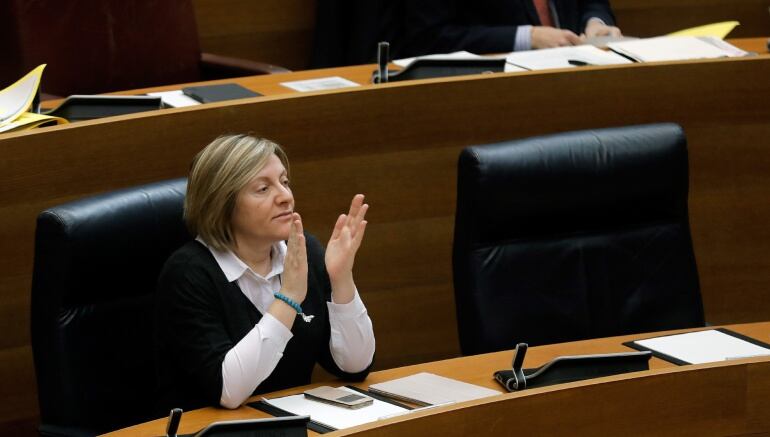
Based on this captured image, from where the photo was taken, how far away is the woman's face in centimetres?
235

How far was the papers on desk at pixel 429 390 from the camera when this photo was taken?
2146mm

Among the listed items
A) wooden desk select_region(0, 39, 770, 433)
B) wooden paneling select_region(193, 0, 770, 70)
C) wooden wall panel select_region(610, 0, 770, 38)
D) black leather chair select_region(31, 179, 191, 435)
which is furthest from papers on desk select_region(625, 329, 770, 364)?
wooden wall panel select_region(610, 0, 770, 38)

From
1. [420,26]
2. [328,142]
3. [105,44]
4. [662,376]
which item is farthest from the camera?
[420,26]

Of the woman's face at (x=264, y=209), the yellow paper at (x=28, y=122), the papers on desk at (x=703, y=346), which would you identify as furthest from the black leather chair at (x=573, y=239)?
the yellow paper at (x=28, y=122)

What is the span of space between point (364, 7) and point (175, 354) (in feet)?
7.41

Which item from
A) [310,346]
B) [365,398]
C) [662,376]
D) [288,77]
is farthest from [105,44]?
[662,376]

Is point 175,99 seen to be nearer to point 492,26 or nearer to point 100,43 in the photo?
point 100,43

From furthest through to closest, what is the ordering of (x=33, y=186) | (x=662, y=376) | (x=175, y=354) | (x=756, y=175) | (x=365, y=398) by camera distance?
(x=756, y=175) → (x=33, y=186) → (x=175, y=354) → (x=365, y=398) → (x=662, y=376)

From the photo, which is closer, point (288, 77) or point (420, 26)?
point (288, 77)

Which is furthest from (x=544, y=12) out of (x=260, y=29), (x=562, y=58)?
(x=260, y=29)

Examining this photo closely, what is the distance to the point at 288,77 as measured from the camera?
3.61m

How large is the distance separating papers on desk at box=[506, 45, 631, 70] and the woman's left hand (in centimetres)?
131

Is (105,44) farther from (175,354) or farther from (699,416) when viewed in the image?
(699,416)

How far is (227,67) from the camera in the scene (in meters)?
3.96
